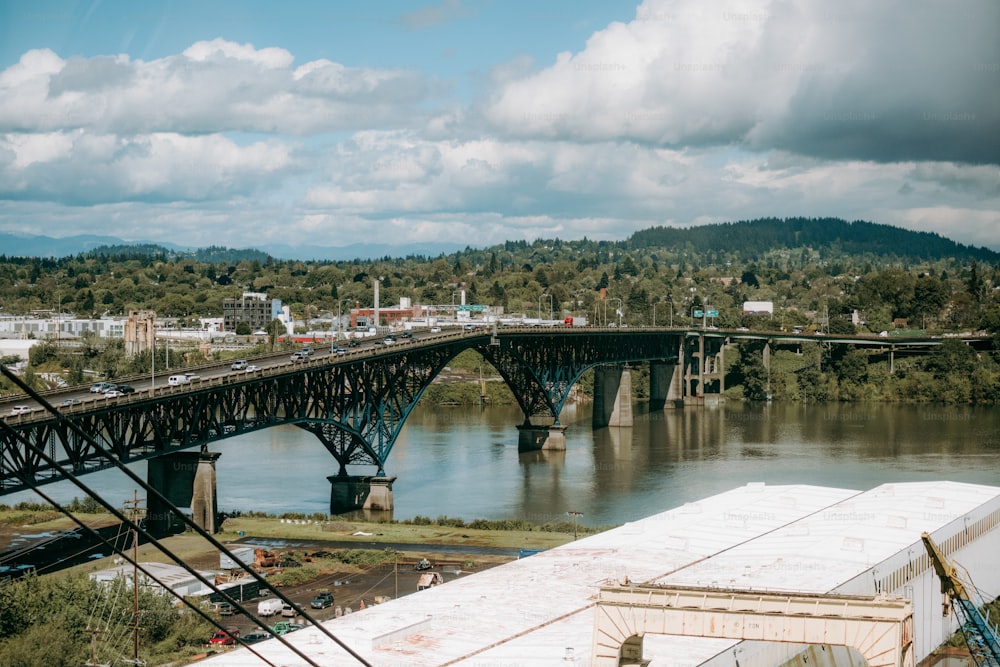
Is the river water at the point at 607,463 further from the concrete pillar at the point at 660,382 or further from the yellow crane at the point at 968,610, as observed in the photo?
the yellow crane at the point at 968,610

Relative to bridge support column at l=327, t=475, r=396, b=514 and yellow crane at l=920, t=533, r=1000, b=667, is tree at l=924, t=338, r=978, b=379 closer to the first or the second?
bridge support column at l=327, t=475, r=396, b=514

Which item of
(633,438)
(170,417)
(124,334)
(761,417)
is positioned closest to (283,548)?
(170,417)

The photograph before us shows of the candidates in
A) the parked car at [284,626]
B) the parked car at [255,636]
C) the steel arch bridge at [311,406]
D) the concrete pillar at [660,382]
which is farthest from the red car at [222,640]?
the concrete pillar at [660,382]

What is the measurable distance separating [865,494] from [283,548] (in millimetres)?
28666

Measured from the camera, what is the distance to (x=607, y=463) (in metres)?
104

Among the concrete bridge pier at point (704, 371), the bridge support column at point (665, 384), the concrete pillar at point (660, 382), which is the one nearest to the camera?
the bridge support column at point (665, 384)

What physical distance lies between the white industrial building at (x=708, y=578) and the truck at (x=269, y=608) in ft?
33.3

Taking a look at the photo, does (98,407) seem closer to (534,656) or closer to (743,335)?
(534,656)

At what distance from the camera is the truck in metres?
50.3

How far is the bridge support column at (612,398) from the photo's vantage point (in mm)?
133125

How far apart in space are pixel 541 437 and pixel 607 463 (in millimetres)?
12029

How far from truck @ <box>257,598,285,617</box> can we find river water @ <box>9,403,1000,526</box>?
2678cm

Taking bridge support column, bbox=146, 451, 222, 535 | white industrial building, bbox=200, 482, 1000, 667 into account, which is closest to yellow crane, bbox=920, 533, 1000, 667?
white industrial building, bbox=200, 482, 1000, 667

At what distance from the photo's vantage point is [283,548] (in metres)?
65.2
